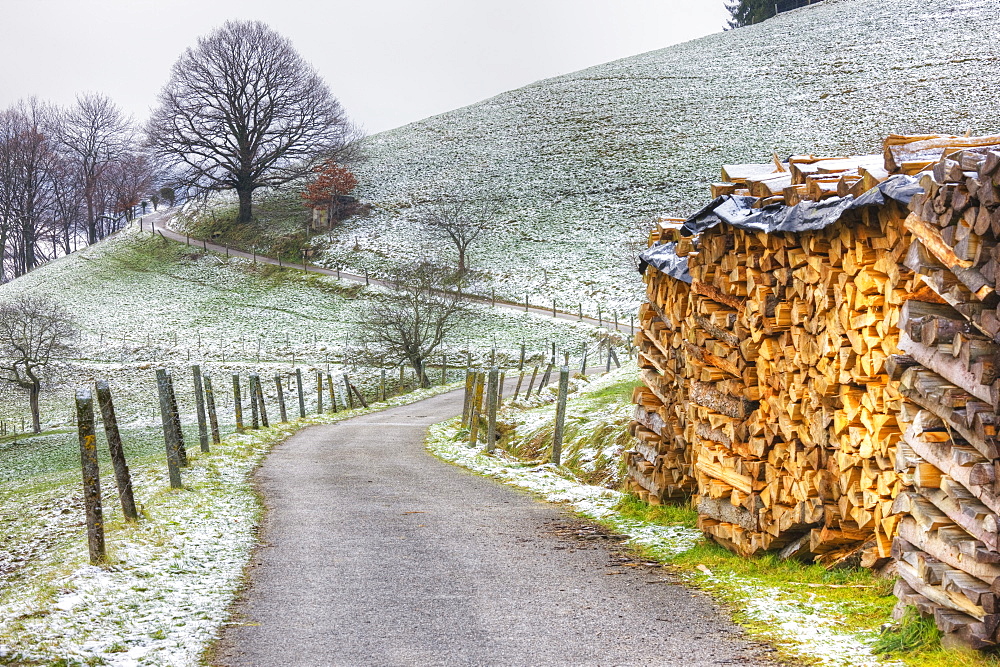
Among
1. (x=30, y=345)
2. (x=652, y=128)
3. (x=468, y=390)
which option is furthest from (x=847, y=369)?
(x=652, y=128)

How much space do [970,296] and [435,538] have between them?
19.9 ft

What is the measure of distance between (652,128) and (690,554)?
66.4 m

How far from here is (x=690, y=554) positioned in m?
8.09

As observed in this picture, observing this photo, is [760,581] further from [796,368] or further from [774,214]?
[774,214]

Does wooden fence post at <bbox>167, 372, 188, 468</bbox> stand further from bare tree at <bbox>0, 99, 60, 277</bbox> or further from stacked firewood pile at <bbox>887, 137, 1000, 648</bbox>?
bare tree at <bbox>0, 99, 60, 277</bbox>

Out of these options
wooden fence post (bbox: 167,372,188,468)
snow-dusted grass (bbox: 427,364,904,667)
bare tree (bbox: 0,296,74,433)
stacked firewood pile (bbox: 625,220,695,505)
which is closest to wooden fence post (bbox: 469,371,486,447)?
snow-dusted grass (bbox: 427,364,904,667)

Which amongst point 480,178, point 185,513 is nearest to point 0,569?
point 185,513

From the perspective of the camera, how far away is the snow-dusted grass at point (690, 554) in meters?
5.66

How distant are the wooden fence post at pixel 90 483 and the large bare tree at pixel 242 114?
57.5 meters

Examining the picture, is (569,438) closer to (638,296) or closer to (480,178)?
(638,296)

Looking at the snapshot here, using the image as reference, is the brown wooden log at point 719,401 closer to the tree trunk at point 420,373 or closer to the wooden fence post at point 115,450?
the wooden fence post at point 115,450

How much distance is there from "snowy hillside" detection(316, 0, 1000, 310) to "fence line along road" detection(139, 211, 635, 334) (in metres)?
1.58

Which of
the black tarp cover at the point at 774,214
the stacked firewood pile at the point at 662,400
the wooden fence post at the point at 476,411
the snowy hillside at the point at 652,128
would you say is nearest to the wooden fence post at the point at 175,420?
the wooden fence post at the point at 476,411

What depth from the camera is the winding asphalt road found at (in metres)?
5.78
